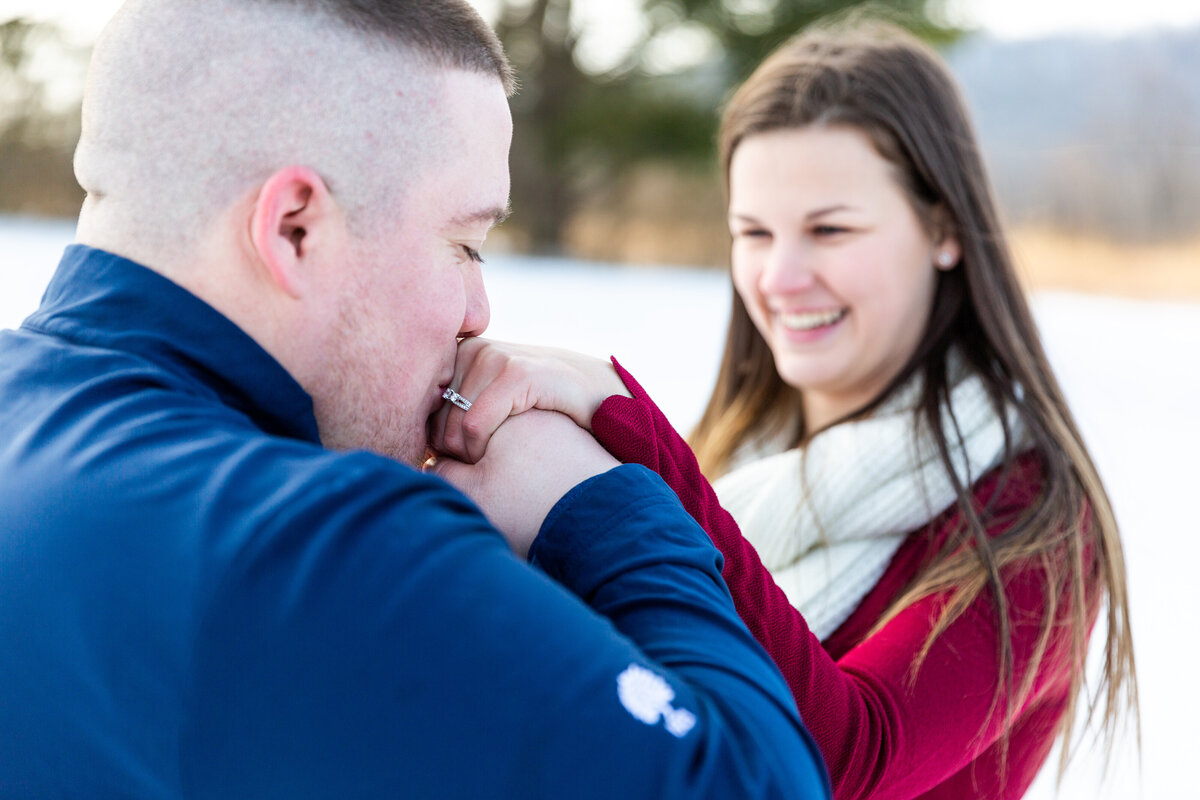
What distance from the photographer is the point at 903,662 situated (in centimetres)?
112

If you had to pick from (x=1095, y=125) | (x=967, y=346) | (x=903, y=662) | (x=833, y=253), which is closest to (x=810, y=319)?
(x=833, y=253)

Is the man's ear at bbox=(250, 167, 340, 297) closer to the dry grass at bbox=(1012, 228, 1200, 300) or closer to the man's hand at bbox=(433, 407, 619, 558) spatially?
the man's hand at bbox=(433, 407, 619, 558)

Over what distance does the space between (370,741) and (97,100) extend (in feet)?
1.66

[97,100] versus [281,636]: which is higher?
[97,100]

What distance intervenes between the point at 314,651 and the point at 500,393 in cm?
33

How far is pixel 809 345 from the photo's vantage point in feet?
5.31

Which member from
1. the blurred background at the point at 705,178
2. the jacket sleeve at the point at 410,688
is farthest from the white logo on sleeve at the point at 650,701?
the blurred background at the point at 705,178

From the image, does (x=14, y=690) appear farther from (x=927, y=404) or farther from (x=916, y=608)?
(x=927, y=404)

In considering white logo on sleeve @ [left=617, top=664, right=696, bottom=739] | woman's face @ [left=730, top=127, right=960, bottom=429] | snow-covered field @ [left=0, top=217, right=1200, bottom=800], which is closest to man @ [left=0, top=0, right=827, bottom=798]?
white logo on sleeve @ [left=617, top=664, right=696, bottom=739]

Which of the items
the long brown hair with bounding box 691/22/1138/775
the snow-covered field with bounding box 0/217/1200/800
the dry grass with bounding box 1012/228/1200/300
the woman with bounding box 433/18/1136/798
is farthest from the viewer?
the dry grass with bounding box 1012/228/1200/300

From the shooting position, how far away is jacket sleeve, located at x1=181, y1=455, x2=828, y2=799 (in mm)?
567

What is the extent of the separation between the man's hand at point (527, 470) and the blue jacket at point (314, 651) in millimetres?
173

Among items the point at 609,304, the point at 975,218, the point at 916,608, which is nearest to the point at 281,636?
the point at 916,608

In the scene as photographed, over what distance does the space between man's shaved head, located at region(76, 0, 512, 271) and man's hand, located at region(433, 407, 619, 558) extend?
0.68ft
